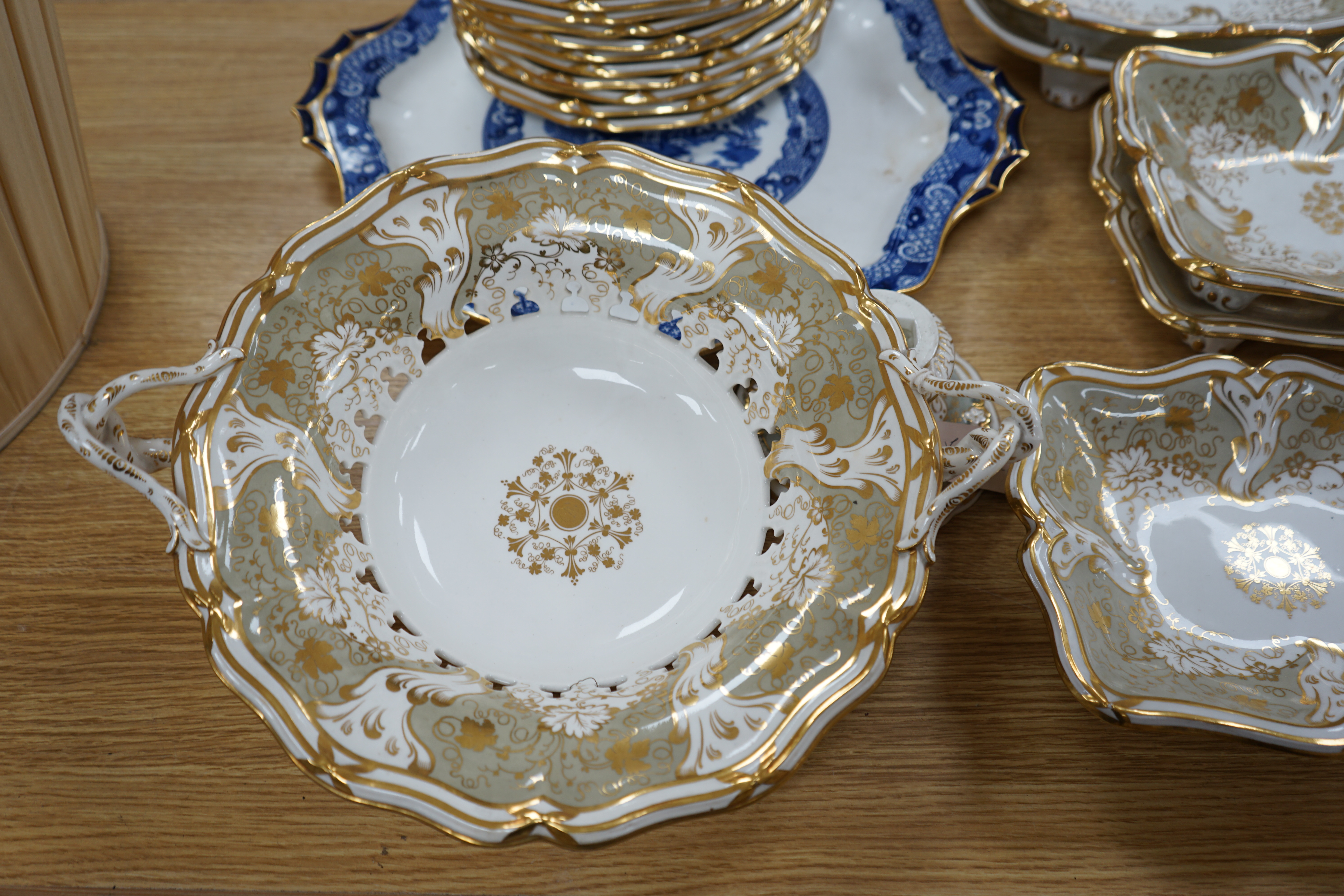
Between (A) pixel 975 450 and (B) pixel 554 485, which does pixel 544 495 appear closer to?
(B) pixel 554 485

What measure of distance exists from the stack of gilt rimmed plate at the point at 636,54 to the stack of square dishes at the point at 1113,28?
0.62 feet

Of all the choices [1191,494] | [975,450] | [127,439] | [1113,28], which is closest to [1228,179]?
[1113,28]

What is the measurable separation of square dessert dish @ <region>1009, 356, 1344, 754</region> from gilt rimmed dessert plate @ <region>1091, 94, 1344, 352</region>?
0.15ft

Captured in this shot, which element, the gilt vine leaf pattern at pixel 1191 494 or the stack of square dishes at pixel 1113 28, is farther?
the stack of square dishes at pixel 1113 28

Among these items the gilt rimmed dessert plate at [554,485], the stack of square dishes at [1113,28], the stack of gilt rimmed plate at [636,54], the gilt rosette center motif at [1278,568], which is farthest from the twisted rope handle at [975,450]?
the stack of square dishes at [1113,28]

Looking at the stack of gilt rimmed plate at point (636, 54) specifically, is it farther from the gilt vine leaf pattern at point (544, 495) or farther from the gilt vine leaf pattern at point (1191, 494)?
the gilt vine leaf pattern at point (1191, 494)

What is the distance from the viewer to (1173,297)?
70cm

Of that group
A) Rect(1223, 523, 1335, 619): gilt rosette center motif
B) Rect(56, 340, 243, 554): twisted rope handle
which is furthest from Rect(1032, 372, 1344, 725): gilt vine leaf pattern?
Rect(56, 340, 243, 554): twisted rope handle

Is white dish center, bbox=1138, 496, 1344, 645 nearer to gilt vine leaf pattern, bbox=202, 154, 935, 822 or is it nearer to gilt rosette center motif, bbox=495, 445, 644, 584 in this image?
gilt vine leaf pattern, bbox=202, 154, 935, 822

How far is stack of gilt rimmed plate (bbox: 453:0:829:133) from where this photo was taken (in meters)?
0.67

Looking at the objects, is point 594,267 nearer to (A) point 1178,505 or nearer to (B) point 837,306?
(B) point 837,306

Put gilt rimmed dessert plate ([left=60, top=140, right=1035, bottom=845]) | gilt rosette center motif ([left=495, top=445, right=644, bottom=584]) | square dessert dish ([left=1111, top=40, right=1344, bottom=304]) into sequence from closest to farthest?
gilt rimmed dessert plate ([left=60, top=140, right=1035, bottom=845])
gilt rosette center motif ([left=495, top=445, right=644, bottom=584])
square dessert dish ([left=1111, top=40, right=1344, bottom=304])

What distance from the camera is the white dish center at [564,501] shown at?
555 mm

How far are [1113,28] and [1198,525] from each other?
1.42 feet
